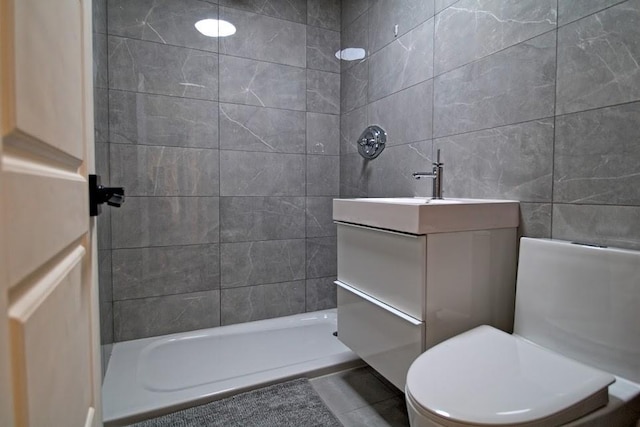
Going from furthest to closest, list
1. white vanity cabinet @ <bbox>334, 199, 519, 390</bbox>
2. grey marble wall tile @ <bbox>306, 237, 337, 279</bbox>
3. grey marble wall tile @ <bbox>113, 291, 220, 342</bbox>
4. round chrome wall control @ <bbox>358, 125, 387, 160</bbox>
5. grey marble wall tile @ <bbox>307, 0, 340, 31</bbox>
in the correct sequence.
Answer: grey marble wall tile @ <bbox>306, 237, 337, 279</bbox>, grey marble wall tile @ <bbox>307, 0, 340, 31</bbox>, round chrome wall control @ <bbox>358, 125, 387, 160</bbox>, grey marble wall tile @ <bbox>113, 291, 220, 342</bbox>, white vanity cabinet @ <bbox>334, 199, 519, 390</bbox>

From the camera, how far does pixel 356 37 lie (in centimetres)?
248

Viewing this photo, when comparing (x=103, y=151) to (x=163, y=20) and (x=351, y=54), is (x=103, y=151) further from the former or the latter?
(x=351, y=54)

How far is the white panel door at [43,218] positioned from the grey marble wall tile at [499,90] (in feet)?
4.78

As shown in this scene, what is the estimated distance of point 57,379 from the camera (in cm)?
41

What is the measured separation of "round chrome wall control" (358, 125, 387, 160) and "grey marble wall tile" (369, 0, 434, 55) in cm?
52

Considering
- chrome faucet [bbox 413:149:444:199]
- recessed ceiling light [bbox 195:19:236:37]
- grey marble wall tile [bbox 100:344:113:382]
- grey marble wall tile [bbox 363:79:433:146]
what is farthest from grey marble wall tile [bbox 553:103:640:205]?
grey marble wall tile [bbox 100:344:113:382]

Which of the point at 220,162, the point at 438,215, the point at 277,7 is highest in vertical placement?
the point at 277,7

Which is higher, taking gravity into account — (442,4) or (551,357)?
(442,4)

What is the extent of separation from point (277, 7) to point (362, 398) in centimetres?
247

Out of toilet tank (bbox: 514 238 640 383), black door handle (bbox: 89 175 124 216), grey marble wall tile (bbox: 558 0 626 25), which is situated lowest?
toilet tank (bbox: 514 238 640 383)

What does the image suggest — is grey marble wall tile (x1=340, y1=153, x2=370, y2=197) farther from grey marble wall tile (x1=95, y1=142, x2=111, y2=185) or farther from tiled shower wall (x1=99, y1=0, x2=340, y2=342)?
grey marble wall tile (x1=95, y1=142, x2=111, y2=185)

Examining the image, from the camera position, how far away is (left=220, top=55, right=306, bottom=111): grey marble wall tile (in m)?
2.30

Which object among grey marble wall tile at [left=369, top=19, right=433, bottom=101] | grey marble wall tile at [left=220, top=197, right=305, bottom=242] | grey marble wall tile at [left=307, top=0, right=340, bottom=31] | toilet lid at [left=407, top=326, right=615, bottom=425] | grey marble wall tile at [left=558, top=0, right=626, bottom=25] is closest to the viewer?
toilet lid at [left=407, top=326, right=615, bottom=425]

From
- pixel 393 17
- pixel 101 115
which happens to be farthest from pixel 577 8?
pixel 101 115
